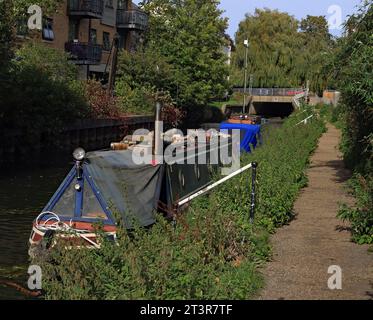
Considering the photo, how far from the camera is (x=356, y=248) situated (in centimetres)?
1006

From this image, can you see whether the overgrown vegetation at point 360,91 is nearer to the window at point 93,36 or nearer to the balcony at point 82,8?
the balcony at point 82,8

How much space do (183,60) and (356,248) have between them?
41983 millimetres

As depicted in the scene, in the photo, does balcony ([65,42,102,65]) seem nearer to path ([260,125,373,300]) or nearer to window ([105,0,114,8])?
window ([105,0,114,8])

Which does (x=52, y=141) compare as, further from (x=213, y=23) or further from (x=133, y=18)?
(x=213, y=23)

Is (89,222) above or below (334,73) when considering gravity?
below

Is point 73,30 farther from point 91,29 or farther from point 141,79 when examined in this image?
point 141,79

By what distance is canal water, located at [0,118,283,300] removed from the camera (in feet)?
36.8

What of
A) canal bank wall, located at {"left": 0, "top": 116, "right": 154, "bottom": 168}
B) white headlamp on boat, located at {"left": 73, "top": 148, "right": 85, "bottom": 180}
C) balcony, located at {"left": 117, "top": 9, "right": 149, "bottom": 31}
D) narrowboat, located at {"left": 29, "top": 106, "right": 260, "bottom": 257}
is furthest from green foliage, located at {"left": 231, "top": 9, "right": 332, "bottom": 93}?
white headlamp on boat, located at {"left": 73, "top": 148, "right": 85, "bottom": 180}

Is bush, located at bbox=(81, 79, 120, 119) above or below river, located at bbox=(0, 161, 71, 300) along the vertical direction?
above

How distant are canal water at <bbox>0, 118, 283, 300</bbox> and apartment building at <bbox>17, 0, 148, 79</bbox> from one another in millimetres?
15056

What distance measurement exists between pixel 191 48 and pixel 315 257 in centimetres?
4253

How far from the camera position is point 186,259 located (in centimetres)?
757

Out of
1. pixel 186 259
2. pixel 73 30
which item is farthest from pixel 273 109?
pixel 186 259
